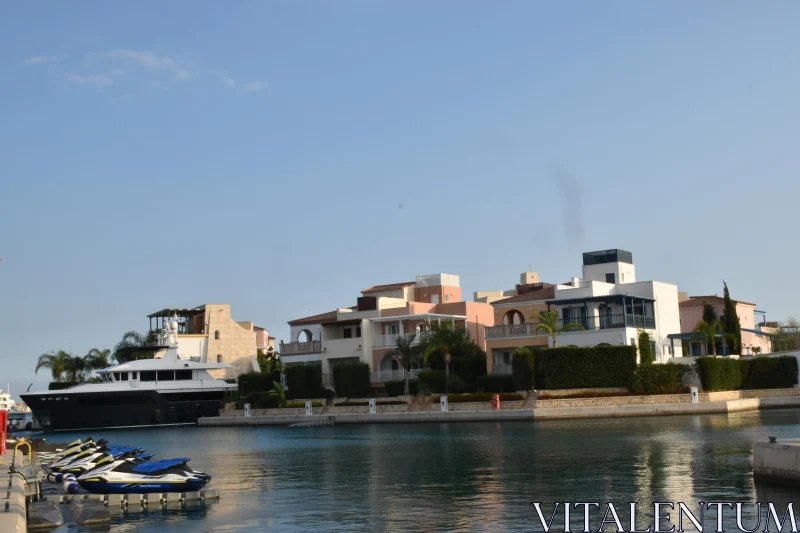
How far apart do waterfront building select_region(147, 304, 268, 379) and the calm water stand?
35.4 metres

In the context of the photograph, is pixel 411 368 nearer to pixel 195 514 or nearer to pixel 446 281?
pixel 446 281

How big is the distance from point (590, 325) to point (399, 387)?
13.6 metres

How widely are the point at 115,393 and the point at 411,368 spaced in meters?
22.2

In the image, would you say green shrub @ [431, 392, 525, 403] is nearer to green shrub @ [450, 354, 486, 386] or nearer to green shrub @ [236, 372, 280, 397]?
green shrub @ [450, 354, 486, 386]

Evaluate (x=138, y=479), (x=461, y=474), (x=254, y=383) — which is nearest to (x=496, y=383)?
(x=254, y=383)

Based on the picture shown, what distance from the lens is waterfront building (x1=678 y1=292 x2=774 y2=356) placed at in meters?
66.1

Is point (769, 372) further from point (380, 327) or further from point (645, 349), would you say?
point (380, 327)

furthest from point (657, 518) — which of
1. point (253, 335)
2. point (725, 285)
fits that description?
point (253, 335)

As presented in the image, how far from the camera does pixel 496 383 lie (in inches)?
2352

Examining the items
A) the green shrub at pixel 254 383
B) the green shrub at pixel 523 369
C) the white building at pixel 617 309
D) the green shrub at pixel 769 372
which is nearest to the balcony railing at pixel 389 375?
the green shrub at pixel 254 383

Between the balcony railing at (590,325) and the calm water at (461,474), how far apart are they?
1190 centimetres

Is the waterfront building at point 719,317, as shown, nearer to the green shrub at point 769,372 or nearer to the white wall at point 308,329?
the green shrub at point 769,372

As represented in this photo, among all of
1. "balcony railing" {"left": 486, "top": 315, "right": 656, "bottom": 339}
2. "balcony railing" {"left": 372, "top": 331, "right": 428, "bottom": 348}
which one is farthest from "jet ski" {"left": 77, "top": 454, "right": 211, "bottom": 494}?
"balcony railing" {"left": 372, "top": 331, "right": 428, "bottom": 348}

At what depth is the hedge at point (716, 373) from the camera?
55.3m
